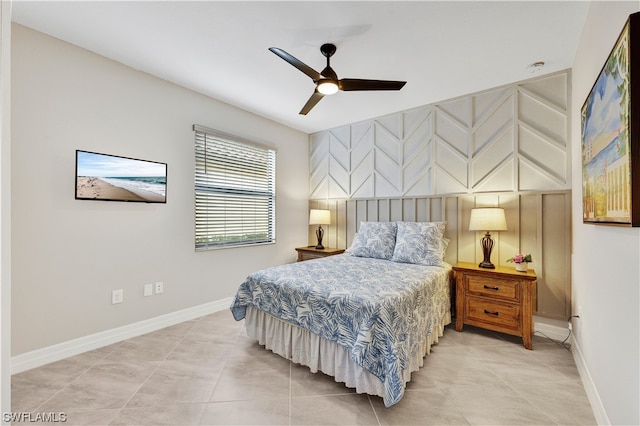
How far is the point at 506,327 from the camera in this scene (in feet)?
8.64

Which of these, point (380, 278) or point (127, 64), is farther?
point (127, 64)

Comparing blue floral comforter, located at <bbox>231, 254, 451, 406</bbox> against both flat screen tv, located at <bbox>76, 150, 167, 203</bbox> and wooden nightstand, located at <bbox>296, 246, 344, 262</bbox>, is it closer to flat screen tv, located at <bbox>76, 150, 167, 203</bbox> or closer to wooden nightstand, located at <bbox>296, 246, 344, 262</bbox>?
wooden nightstand, located at <bbox>296, 246, 344, 262</bbox>

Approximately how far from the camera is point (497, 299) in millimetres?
2695

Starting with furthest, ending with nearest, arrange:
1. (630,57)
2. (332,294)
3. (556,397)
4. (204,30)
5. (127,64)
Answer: (127,64), (204,30), (332,294), (556,397), (630,57)

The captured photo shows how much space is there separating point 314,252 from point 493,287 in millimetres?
2328

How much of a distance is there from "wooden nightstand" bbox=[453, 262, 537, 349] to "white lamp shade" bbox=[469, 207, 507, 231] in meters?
0.41

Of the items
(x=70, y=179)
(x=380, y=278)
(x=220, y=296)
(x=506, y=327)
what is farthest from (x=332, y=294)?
(x=70, y=179)

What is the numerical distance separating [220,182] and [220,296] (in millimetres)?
1461

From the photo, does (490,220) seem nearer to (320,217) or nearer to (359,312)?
(359,312)

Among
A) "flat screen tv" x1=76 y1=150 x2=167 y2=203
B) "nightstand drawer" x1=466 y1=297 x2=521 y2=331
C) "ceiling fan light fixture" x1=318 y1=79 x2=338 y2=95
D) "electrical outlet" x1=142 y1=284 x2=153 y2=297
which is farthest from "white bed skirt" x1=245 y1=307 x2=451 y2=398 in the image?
"ceiling fan light fixture" x1=318 y1=79 x2=338 y2=95

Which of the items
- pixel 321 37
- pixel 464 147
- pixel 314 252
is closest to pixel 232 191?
pixel 314 252

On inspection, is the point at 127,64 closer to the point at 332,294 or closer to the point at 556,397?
the point at 332,294

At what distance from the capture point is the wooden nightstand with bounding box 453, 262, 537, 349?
253 cm

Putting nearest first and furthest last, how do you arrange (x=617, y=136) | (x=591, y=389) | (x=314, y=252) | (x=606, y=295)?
(x=617, y=136), (x=606, y=295), (x=591, y=389), (x=314, y=252)
